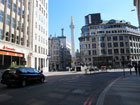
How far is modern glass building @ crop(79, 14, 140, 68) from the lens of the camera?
7144 centimetres

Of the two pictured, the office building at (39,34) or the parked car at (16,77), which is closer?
the parked car at (16,77)

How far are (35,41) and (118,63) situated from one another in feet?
171

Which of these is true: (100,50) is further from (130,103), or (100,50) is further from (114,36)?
(130,103)

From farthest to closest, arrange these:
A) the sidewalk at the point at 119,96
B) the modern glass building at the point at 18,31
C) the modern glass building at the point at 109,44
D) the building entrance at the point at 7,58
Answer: the modern glass building at the point at 109,44, the modern glass building at the point at 18,31, the building entrance at the point at 7,58, the sidewalk at the point at 119,96

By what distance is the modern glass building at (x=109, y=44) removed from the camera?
Answer: 234 feet

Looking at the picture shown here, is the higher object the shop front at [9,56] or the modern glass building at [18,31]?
the modern glass building at [18,31]

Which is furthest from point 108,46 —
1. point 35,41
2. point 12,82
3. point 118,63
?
point 12,82

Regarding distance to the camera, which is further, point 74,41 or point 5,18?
point 74,41

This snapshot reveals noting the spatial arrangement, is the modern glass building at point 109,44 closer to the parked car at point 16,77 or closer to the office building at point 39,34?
the office building at point 39,34

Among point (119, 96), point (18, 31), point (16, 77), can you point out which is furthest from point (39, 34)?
point (119, 96)

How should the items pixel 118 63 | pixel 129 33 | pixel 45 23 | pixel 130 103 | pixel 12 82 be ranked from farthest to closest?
pixel 129 33 → pixel 118 63 → pixel 45 23 → pixel 12 82 → pixel 130 103

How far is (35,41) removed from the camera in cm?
3675

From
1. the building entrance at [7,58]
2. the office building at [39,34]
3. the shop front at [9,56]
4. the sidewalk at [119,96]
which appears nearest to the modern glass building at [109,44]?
the office building at [39,34]

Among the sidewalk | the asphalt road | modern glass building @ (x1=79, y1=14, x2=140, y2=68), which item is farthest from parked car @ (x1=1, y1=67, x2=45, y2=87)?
modern glass building @ (x1=79, y1=14, x2=140, y2=68)
